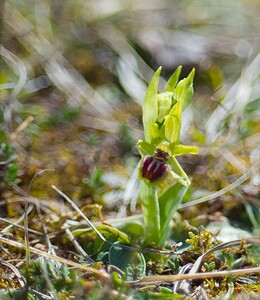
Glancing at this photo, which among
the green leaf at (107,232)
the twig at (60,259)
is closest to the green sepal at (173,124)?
the green leaf at (107,232)

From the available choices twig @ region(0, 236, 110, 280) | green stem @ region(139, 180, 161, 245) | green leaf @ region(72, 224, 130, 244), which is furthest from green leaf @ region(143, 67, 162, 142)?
twig @ region(0, 236, 110, 280)

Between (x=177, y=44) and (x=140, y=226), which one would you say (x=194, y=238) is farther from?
(x=177, y=44)

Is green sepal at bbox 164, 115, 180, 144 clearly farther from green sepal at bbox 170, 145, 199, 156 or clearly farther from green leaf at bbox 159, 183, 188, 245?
green leaf at bbox 159, 183, 188, 245

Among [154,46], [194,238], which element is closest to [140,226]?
[194,238]

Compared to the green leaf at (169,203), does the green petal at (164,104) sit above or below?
above

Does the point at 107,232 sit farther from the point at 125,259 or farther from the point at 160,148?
the point at 160,148

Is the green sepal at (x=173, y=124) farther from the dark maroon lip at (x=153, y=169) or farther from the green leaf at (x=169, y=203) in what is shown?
the green leaf at (x=169, y=203)

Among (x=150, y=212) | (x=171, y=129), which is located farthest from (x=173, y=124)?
(x=150, y=212)
